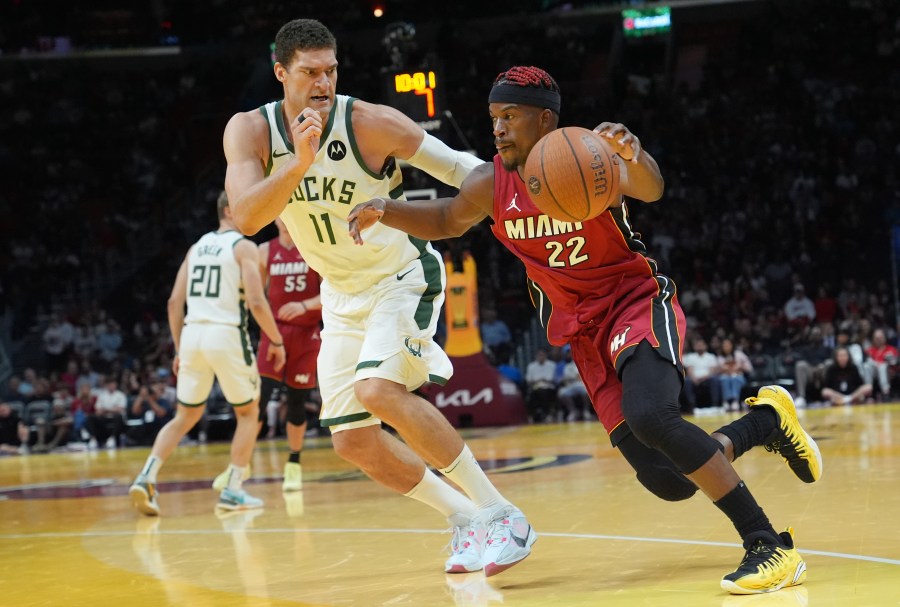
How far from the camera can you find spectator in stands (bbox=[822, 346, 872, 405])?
1396cm

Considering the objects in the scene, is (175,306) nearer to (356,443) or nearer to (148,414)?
(356,443)

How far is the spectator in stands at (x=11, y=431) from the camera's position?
48.7 feet

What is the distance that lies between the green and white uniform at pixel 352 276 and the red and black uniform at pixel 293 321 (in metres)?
3.85

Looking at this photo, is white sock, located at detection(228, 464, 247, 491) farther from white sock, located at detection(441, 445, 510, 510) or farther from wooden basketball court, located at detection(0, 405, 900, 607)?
white sock, located at detection(441, 445, 510, 510)

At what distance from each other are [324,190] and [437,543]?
173cm

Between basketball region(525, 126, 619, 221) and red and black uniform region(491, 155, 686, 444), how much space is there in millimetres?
279

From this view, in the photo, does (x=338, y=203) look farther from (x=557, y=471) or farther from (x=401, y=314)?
(x=557, y=471)

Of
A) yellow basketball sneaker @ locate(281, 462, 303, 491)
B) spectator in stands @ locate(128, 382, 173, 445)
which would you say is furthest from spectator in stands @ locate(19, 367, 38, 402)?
yellow basketball sneaker @ locate(281, 462, 303, 491)

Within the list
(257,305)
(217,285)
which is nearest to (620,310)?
(257,305)

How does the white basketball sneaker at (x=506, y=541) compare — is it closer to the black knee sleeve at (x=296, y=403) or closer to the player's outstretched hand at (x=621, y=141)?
the player's outstretched hand at (x=621, y=141)

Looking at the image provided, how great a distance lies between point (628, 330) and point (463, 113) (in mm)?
20085

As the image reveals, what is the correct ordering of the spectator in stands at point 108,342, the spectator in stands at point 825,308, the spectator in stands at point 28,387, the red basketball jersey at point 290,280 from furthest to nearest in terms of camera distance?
1. the spectator in stands at point 108,342
2. the spectator in stands at point 825,308
3. the spectator in stands at point 28,387
4. the red basketball jersey at point 290,280

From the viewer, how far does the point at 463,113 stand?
2353 centimetres

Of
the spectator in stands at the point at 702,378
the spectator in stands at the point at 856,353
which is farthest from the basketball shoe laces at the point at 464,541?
the spectator in stands at the point at 856,353
